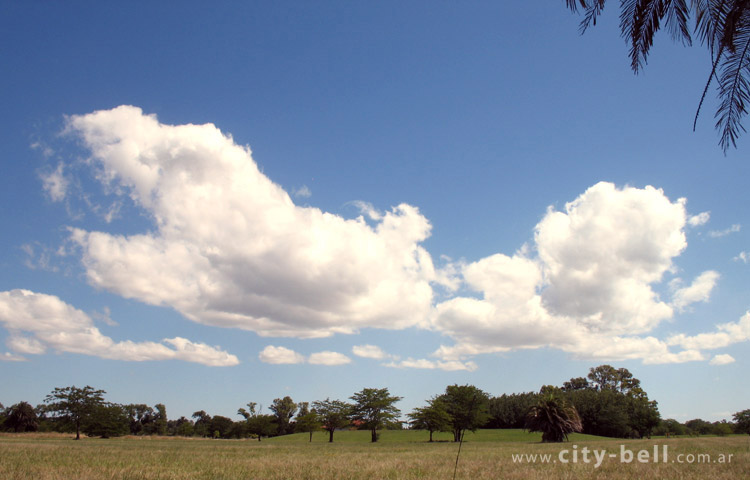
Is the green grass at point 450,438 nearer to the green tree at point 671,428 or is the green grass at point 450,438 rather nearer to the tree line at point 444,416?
the tree line at point 444,416

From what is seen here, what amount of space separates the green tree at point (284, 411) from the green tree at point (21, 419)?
60.1m

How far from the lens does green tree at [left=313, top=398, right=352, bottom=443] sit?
231 feet

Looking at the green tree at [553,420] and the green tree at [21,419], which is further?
the green tree at [21,419]

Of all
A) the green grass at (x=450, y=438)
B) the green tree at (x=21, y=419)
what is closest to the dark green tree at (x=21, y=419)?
the green tree at (x=21, y=419)

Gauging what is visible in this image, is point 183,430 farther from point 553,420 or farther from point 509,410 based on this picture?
point 553,420

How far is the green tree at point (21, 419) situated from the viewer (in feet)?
315

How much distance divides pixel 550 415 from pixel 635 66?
176 feet

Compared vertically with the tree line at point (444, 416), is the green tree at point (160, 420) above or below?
below

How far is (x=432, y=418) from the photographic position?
6694 centimetres

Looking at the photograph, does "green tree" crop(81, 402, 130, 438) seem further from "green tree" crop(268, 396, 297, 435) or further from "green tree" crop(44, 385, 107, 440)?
"green tree" crop(268, 396, 297, 435)

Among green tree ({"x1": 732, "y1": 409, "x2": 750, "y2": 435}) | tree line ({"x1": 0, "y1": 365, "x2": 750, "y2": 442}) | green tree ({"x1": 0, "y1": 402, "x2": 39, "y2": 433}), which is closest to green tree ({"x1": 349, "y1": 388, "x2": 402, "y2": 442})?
tree line ({"x1": 0, "y1": 365, "x2": 750, "y2": 442})

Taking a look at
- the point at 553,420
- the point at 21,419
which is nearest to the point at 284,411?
the point at 21,419

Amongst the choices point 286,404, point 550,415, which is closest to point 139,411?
point 286,404

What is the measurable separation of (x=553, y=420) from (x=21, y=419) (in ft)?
371
